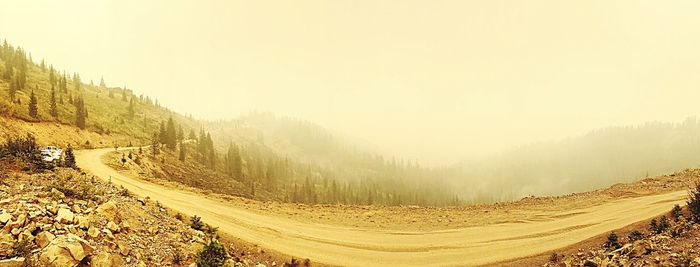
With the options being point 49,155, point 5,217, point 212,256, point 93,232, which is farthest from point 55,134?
point 212,256

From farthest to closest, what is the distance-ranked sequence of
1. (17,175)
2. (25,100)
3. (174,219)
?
(25,100), (174,219), (17,175)

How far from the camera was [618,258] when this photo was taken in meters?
15.9

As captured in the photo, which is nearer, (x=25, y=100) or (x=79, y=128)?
(x=25, y=100)

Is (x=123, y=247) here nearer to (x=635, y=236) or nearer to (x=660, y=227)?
(x=635, y=236)

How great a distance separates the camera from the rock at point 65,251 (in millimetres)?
12000

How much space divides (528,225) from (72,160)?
1415 inches

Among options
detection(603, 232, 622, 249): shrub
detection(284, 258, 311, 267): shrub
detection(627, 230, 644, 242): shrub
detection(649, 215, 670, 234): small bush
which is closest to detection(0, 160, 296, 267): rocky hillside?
detection(284, 258, 311, 267): shrub

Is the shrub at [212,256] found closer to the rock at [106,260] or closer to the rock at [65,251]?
the rock at [106,260]

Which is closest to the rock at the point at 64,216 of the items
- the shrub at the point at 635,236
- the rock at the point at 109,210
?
the rock at the point at 109,210

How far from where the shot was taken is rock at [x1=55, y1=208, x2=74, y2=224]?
14.1 m

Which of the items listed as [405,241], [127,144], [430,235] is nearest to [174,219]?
[405,241]

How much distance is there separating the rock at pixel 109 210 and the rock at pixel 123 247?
1859 mm

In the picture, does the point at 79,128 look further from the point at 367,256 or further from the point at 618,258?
the point at 618,258

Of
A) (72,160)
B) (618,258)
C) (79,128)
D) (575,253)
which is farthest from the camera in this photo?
(79,128)
